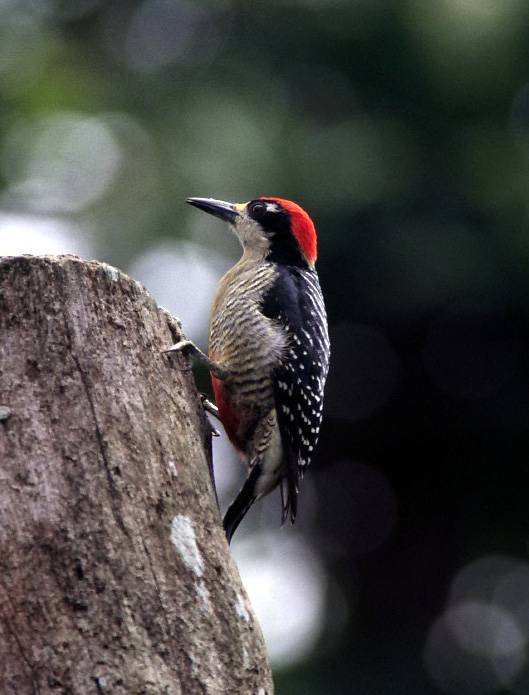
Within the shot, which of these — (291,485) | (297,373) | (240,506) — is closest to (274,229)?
(297,373)

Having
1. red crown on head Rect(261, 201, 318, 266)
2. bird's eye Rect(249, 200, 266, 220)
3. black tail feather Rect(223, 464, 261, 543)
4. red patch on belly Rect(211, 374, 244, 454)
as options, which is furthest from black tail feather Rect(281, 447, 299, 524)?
bird's eye Rect(249, 200, 266, 220)

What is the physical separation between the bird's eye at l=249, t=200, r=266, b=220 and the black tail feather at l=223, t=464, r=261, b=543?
1892 millimetres

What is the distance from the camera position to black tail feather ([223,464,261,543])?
535 centimetres

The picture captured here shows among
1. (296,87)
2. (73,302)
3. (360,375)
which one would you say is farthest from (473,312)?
(73,302)

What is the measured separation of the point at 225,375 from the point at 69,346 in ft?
6.18

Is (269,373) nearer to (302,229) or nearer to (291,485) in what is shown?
(291,485)

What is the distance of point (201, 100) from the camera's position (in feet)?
42.1

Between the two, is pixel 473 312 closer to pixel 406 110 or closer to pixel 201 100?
pixel 406 110

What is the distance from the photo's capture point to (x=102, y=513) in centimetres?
391

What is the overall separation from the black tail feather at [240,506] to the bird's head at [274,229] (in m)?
1.64

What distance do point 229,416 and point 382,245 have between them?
6.05 m

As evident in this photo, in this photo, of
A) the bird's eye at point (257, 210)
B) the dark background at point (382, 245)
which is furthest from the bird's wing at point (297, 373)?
the dark background at point (382, 245)

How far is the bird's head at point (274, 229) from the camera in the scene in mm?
6926

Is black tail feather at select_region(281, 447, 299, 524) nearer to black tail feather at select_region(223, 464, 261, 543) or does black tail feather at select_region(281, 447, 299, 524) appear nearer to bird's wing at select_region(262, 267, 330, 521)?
bird's wing at select_region(262, 267, 330, 521)
